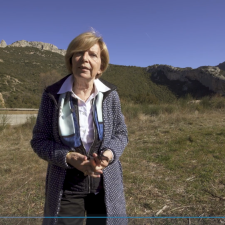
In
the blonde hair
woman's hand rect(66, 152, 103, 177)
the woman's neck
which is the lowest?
woman's hand rect(66, 152, 103, 177)

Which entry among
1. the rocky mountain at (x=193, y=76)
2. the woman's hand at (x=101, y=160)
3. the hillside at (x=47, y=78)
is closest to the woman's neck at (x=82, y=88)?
the woman's hand at (x=101, y=160)

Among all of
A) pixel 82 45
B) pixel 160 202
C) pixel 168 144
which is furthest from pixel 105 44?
pixel 168 144

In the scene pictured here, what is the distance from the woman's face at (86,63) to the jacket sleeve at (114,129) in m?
0.20

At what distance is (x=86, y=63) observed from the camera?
1318mm

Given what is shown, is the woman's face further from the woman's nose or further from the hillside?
the hillside

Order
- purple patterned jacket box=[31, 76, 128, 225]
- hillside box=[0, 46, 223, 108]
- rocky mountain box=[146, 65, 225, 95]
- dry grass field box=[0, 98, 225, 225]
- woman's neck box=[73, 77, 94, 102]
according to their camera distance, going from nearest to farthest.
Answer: purple patterned jacket box=[31, 76, 128, 225], woman's neck box=[73, 77, 94, 102], dry grass field box=[0, 98, 225, 225], hillside box=[0, 46, 223, 108], rocky mountain box=[146, 65, 225, 95]

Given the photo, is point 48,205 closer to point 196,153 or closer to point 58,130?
point 58,130

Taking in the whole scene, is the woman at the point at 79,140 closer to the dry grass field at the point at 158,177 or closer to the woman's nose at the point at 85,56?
the woman's nose at the point at 85,56

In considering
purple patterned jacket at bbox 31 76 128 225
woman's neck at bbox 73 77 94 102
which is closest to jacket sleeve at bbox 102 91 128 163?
purple patterned jacket at bbox 31 76 128 225

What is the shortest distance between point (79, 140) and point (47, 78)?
3090cm

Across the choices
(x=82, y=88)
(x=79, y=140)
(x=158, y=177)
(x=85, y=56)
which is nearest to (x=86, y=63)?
(x=85, y=56)

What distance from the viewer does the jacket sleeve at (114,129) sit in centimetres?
134

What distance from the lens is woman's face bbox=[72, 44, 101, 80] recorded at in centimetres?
132

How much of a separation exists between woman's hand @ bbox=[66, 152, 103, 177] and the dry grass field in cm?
103
